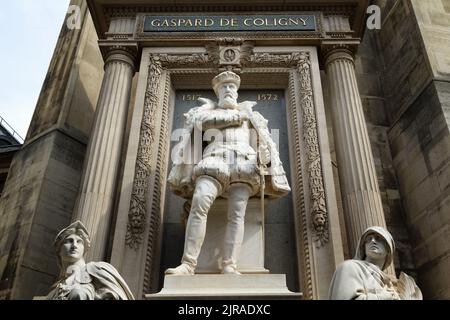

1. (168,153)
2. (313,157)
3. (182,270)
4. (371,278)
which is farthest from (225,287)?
(168,153)

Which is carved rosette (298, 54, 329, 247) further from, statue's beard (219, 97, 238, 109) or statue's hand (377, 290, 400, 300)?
statue's hand (377, 290, 400, 300)

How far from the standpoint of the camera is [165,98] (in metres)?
9.92

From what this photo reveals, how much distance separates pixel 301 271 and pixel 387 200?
4.47 metres

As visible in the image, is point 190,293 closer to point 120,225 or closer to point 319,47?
point 120,225

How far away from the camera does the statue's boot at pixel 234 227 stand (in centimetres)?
682

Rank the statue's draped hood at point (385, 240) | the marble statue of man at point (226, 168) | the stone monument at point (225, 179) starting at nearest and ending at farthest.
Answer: the statue's draped hood at point (385, 240)
the stone monument at point (225, 179)
the marble statue of man at point (226, 168)

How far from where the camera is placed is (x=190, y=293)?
6.15 meters

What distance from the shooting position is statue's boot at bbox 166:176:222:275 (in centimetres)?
671

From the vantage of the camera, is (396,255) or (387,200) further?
(387,200)

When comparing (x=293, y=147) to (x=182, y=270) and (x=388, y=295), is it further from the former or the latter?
(x=388, y=295)

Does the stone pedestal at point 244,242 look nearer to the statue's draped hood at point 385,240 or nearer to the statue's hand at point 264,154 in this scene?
the statue's hand at point 264,154

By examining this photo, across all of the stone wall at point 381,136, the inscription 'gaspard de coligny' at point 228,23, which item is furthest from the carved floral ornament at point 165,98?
the stone wall at point 381,136

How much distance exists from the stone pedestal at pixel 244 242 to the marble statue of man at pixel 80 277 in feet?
7.05
